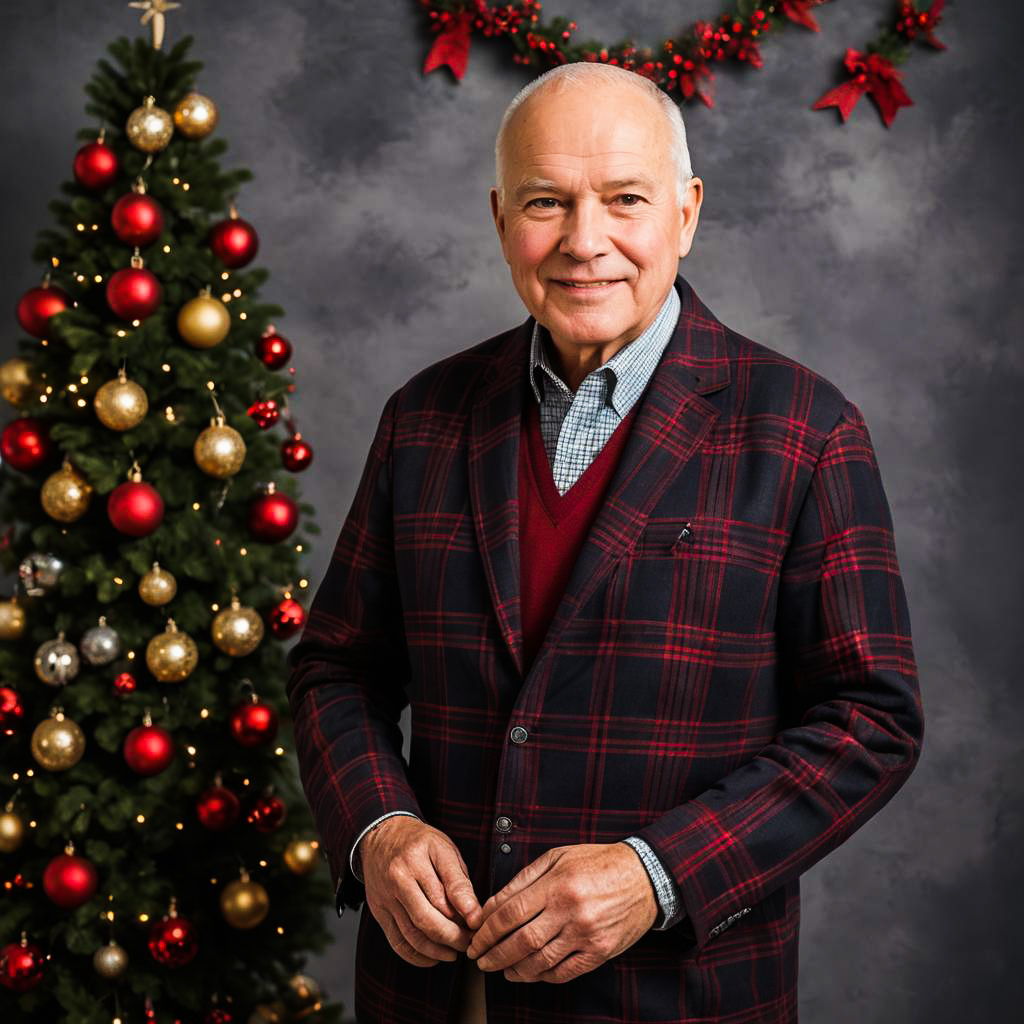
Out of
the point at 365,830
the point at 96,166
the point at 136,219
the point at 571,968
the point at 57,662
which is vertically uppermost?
the point at 96,166

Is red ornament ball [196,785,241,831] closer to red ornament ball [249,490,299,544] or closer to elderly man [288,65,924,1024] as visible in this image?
red ornament ball [249,490,299,544]

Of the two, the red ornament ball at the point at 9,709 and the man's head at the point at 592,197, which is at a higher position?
the man's head at the point at 592,197

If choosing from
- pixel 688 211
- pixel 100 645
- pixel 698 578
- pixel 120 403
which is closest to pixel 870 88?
pixel 688 211

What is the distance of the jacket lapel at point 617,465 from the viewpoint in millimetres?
1502

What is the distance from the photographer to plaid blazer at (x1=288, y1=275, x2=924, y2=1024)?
4.78ft

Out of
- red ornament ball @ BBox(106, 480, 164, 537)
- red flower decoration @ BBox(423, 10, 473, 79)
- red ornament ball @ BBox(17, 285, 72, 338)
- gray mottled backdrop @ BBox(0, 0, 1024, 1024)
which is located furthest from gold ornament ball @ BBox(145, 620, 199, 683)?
red flower decoration @ BBox(423, 10, 473, 79)

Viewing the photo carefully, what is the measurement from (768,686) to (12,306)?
2.35 meters

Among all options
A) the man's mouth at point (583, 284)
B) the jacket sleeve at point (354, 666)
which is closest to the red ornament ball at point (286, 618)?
the jacket sleeve at point (354, 666)

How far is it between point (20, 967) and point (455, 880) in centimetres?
149

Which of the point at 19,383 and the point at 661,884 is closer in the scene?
the point at 661,884

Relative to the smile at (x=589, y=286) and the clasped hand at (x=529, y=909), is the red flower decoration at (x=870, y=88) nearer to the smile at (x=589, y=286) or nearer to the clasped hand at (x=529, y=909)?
the smile at (x=589, y=286)

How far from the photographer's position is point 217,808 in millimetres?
2607

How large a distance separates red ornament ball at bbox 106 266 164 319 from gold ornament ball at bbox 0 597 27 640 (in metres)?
0.66

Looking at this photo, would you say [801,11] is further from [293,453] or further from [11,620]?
[11,620]
